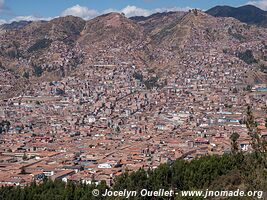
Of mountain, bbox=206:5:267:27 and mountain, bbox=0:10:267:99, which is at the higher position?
mountain, bbox=206:5:267:27

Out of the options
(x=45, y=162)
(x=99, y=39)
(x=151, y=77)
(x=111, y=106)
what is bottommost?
(x=45, y=162)

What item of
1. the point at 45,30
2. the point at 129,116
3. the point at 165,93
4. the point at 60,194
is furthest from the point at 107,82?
the point at 60,194

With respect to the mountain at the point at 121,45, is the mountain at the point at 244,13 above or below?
above

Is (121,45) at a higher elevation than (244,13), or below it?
A: below

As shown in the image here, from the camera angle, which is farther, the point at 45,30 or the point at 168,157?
the point at 45,30

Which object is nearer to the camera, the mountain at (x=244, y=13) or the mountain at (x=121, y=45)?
the mountain at (x=121, y=45)

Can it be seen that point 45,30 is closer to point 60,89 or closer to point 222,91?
point 60,89

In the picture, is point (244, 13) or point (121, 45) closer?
point (121, 45)

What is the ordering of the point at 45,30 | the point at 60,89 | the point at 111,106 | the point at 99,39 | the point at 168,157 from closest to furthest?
the point at 168,157
the point at 111,106
the point at 60,89
the point at 99,39
the point at 45,30
